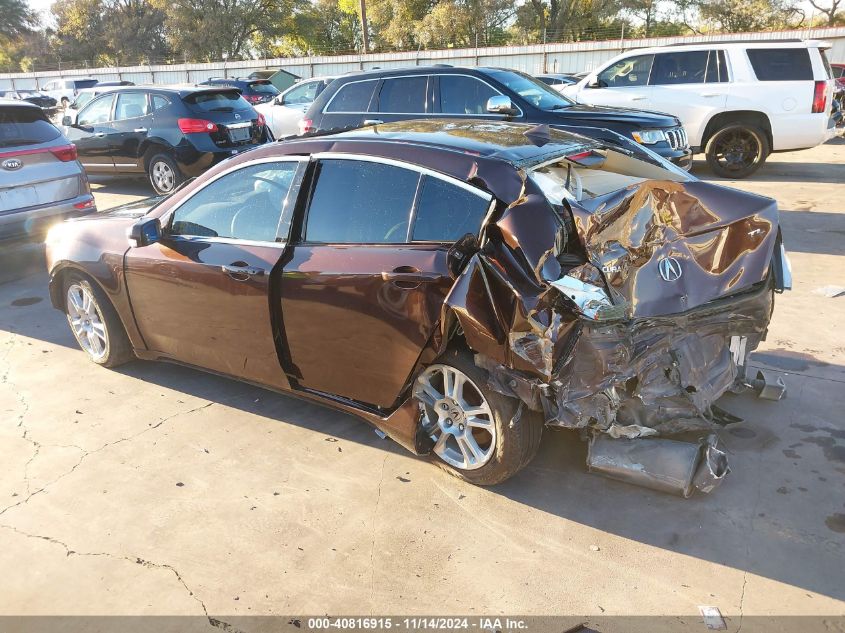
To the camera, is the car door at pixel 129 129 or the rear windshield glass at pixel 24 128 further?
the car door at pixel 129 129

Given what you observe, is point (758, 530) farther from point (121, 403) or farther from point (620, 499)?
point (121, 403)

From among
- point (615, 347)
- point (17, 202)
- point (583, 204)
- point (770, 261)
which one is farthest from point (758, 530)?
point (17, 202)

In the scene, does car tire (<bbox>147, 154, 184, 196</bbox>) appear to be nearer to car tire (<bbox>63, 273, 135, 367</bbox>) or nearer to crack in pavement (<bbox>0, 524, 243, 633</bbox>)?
car tire (<bbox>63, 273, 135, 367</bbox>)

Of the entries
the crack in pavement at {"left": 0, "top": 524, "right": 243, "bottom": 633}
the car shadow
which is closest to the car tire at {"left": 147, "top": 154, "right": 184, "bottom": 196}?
the car shadow

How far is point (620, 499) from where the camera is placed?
318cm

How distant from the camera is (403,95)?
8438 millimetres

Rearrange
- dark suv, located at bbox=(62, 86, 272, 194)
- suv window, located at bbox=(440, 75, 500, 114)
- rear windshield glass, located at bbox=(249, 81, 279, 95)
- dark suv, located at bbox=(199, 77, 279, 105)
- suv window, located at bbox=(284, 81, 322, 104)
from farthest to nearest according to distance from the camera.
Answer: rear windshield glass, located at bbox=(249, 81, 279, 95)
dark suv, located at bbox=(199, 77, 279, 105)
suv window, located at bbox=(284, 81, 322, 104)
dark suv, located at bbox=(62, 86, 272, 194)
suv window, located at bbox=(440, 75, 500, 114)

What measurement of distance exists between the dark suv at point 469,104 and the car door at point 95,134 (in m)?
4.51

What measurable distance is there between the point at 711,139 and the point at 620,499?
30.8 ft

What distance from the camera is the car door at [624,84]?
11.2 metres

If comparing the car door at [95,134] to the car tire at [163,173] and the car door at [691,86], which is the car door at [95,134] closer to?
the car tire at [163,173]

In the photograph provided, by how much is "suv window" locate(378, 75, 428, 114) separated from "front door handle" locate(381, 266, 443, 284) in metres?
5.68

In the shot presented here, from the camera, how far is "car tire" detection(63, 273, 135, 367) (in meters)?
4.61

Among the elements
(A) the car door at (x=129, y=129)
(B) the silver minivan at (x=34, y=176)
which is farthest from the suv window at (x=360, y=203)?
(A) the car door at (x=129, y=129)
